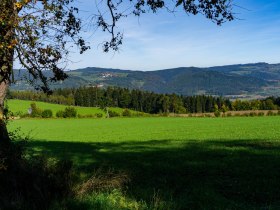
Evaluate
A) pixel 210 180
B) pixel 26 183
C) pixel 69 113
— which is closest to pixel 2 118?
pixel 26 183

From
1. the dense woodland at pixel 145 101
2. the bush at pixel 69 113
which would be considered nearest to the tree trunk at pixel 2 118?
the bush at pixel 69 113

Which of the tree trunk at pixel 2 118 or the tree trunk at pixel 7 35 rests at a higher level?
the tree trunk at pixel 7 35

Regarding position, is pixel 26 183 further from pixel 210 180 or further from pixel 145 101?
pixel 145 101

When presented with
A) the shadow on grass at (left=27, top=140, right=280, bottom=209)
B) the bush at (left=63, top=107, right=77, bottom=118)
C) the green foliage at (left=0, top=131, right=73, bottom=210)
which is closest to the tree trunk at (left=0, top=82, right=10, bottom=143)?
the green foliage at (left=0, top=131, right=73, bottom=210)

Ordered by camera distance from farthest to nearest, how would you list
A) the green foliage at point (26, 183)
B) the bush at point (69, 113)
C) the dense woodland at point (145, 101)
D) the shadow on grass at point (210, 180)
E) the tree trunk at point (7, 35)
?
the dense woodland at point (145, 101)
the bush at point (69, 113)
the shadow on grass at point (210, 180)
the green foliage at point (26, 183)
the tree trunk at point (7, 35)

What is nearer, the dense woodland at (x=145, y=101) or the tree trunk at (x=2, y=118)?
the tree trunk at (x=2, y=118)

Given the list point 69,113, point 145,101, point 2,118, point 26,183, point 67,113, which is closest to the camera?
point 26,183

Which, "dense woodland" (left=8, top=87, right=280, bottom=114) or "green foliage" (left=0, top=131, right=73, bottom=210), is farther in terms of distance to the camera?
"dense woodland" (left=8, top=87, right=280, bottom=114)

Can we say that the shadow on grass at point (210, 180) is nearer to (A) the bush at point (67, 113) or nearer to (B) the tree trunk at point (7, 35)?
(B) the tree trunk at point (7, 35)

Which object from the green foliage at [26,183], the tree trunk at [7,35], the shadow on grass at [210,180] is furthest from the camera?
the shadow on grass at [210,180]

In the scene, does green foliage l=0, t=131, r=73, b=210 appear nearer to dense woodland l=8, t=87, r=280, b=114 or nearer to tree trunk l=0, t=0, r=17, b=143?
tree trunk l=0, t=0, r=17, b=143

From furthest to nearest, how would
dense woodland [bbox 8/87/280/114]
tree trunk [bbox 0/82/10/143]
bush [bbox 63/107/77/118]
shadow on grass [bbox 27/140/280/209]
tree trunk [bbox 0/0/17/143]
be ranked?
dense woodland [bbox 8/87/280/114] → bush [bbox 63/107/77/118] → shadow on grass [bbox 27/140/280/209] → tree trunk [bbox 0/82/10/143] → tree trunk [bbox 0/0/17/143]

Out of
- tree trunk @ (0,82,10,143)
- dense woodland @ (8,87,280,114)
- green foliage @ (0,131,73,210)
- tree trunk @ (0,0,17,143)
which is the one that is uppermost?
tree trunk @ (0,0,17,143)

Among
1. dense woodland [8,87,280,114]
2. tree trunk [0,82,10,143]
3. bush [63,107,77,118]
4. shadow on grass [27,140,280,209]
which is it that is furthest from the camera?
dense woodland [8,87,280,114]
